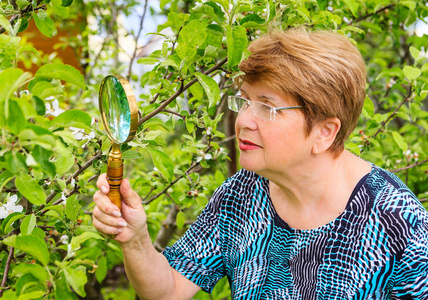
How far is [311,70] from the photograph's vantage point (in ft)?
5.73

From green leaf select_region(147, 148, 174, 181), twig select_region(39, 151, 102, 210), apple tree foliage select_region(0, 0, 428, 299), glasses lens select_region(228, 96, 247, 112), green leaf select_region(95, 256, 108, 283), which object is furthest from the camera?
green leaf select_region(95, 256, 108, 283)

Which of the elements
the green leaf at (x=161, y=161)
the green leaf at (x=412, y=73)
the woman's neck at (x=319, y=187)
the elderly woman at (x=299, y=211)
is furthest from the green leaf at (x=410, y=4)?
the green leaf at (x=161, y=161)

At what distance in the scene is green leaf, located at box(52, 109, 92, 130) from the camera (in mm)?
1125

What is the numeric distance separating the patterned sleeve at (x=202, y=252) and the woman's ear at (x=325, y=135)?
536 millimetres

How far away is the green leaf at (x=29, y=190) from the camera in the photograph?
1177 mm

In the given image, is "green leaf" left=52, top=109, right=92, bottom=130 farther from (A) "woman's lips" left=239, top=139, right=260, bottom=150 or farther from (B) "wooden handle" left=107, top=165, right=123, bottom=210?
(A) "woman's lips" left=239, top=139, right=260, bottom=150

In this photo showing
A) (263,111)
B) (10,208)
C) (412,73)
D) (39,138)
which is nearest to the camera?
(39,138)

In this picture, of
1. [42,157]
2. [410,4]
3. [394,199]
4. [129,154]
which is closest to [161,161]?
[129,154]

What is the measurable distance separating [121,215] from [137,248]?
232 millimetres

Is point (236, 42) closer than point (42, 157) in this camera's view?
No

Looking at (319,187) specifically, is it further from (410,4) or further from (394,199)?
(410,4)

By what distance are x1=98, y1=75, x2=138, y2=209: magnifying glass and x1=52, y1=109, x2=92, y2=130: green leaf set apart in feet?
0.52

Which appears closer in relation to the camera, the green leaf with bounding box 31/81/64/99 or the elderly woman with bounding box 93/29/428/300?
the green leaf with bounding box 31/81/64/99

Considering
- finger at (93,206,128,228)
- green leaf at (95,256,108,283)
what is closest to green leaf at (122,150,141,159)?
finger at (93,206,128,228)
